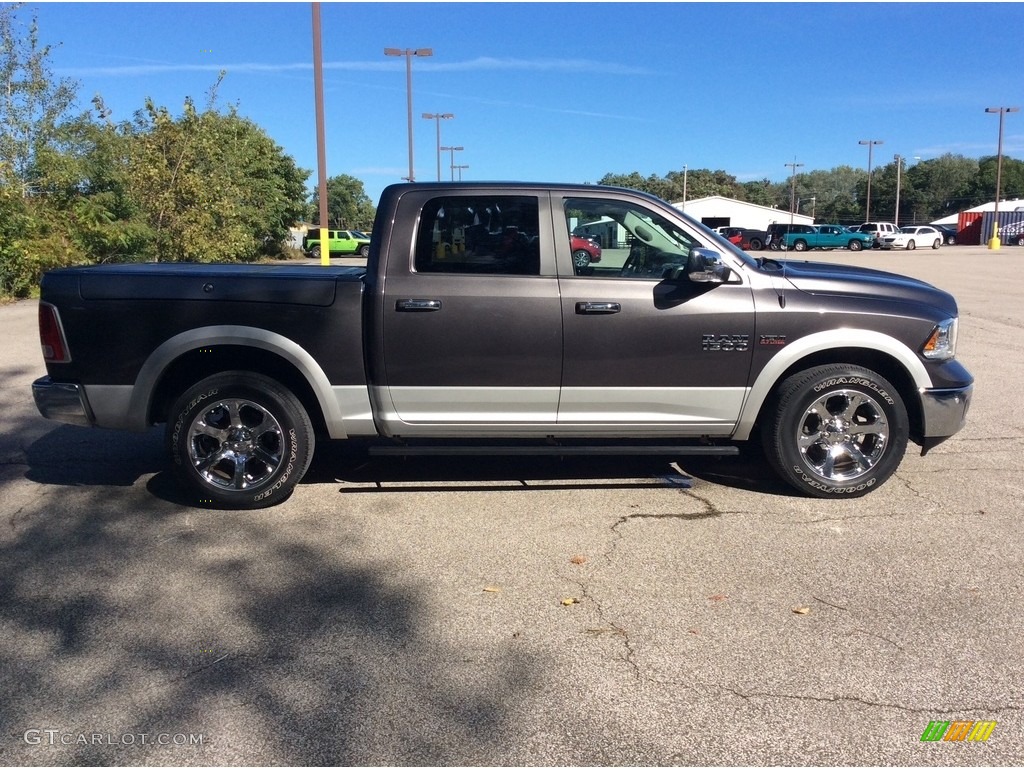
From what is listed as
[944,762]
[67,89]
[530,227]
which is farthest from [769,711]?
[67,89]

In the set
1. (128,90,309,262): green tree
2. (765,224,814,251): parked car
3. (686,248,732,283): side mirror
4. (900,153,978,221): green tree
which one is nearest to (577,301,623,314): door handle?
(686,248,732,283): side mirror

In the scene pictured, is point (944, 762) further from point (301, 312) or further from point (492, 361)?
point (301, 312)

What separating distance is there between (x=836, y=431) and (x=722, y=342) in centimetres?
95

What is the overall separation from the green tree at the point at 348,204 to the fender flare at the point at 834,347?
8618 centimetres

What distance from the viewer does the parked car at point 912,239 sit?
186ft

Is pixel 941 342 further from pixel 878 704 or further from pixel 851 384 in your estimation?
pixel 878 704

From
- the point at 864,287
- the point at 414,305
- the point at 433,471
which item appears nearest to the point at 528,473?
the point at 433,471

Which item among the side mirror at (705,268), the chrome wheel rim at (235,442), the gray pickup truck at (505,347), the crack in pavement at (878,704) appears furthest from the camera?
the chrome wheel rim at (235,442)

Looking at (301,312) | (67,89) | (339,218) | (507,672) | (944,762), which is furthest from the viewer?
(339,218)

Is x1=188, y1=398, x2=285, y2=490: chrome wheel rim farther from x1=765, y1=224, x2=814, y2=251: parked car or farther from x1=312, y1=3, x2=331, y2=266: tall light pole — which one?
x1=765, y1=224, x2=814, y2=251: parked car

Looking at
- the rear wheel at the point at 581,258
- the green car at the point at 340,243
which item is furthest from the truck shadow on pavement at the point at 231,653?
the green car at the point at 340,243

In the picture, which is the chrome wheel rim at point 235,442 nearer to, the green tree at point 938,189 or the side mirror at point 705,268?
the side mirror at point 705,268

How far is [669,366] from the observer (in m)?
5.03

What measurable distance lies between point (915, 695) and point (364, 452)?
427 centimetres
